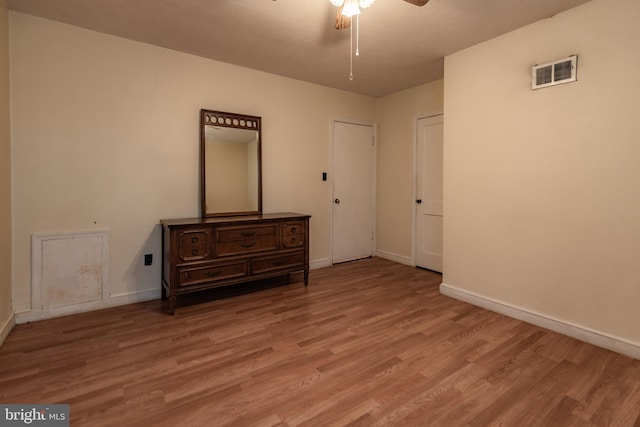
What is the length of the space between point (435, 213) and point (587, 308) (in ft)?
6.48

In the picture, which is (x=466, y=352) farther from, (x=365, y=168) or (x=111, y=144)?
(x=111, y=144)

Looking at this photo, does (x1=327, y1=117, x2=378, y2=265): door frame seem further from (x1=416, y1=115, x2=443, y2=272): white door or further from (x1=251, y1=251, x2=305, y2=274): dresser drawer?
(x1=251, y1=251, x2=305, y2=274): dresser drawer

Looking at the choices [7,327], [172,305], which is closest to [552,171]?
[172,305]

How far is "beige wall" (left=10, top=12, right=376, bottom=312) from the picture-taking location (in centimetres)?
259

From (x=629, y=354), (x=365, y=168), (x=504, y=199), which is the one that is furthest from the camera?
(x=365, y=168)

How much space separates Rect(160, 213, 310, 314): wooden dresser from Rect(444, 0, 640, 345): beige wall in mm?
1740

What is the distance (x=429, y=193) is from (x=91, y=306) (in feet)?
13.1

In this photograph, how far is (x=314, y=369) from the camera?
199 centimetres

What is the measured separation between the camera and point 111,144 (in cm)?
291

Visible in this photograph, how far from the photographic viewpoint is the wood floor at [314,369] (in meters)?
1.61

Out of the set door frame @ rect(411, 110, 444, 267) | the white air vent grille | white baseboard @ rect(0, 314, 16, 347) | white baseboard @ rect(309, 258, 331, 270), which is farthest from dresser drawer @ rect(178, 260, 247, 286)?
the white air vent grille

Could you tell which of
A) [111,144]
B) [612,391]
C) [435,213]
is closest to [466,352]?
[612,391]

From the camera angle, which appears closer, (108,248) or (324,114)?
(108,248)

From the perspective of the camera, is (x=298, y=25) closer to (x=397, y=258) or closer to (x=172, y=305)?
(x=172, y=305)
